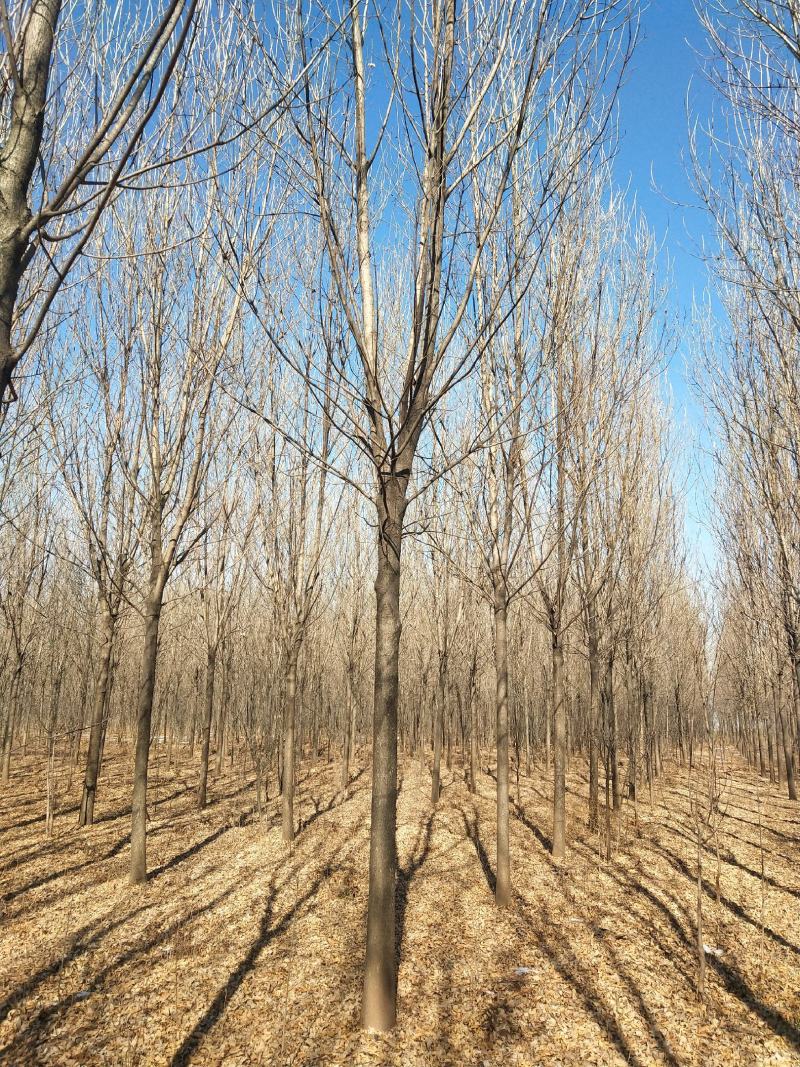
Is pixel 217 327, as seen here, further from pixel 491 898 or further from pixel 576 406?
pixel 491 898

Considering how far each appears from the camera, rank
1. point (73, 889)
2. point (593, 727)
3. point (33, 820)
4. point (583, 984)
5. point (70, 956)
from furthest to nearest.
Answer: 1. point (33, 820)
2. point (593, 727)
3. point (73, 889)
4. point (70, 956)
5. point (583, 984)

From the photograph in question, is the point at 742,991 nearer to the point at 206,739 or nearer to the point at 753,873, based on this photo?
the point at 753,873

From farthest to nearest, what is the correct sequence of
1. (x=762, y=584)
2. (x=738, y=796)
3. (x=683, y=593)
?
(x=683, y=593) → (x=738, y=796) → (x=762, y=584)

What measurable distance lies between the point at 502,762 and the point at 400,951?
1.83 meters

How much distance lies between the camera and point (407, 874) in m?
6.88

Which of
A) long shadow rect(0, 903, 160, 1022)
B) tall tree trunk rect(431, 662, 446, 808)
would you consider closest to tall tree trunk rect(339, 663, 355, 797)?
tall tree trunk rect(431, 662, 446, 808)

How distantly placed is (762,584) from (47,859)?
1091 cm

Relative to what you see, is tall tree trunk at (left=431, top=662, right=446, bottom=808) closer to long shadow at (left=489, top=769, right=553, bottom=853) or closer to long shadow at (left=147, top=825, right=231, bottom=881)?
long shadow at (left=489, top=769, right=553, bottom=853)

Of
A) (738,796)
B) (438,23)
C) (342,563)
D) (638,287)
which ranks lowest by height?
(738,796)

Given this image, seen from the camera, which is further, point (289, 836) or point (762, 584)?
point (762, 584)

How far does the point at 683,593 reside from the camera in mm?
22422

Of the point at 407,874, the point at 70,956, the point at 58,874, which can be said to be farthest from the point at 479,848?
the point at 70,956

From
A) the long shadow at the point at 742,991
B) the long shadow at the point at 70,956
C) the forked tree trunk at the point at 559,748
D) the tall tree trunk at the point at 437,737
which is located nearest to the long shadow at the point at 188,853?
the long shadow at the point at 70,956

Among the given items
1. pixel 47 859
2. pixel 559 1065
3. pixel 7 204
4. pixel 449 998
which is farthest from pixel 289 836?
pixel 7 204
